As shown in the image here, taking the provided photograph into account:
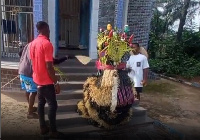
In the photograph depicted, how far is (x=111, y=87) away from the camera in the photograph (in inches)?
168

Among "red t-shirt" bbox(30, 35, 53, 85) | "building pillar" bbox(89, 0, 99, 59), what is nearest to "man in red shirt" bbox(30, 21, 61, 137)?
"red t-shirt" bbox(30, 35, 53, 85)

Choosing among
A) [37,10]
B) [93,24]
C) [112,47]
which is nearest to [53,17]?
[37,10]

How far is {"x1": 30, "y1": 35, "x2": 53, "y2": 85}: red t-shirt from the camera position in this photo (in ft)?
12.1

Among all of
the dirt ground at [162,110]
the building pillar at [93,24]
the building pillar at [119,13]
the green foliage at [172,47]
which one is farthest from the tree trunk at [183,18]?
the building pillar at [93,24]

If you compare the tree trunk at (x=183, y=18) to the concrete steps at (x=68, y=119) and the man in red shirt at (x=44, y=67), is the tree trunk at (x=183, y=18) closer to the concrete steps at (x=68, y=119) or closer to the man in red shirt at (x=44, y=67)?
the concrete steps at (x=68, y=119)

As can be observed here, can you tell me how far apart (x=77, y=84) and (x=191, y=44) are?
7725 millimetres

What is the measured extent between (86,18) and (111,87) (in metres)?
3.71

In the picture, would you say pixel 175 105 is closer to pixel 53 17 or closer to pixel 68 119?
pixel 68 119

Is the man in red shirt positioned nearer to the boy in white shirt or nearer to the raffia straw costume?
the raffia straw costume

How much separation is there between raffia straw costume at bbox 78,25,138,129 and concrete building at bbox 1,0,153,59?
5.53 feet

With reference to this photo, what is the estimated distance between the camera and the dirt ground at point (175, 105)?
17.2ft

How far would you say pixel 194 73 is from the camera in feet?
32.5

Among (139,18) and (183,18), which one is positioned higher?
(183,18)

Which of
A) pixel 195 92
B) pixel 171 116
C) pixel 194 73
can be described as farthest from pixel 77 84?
pixel 194 73
